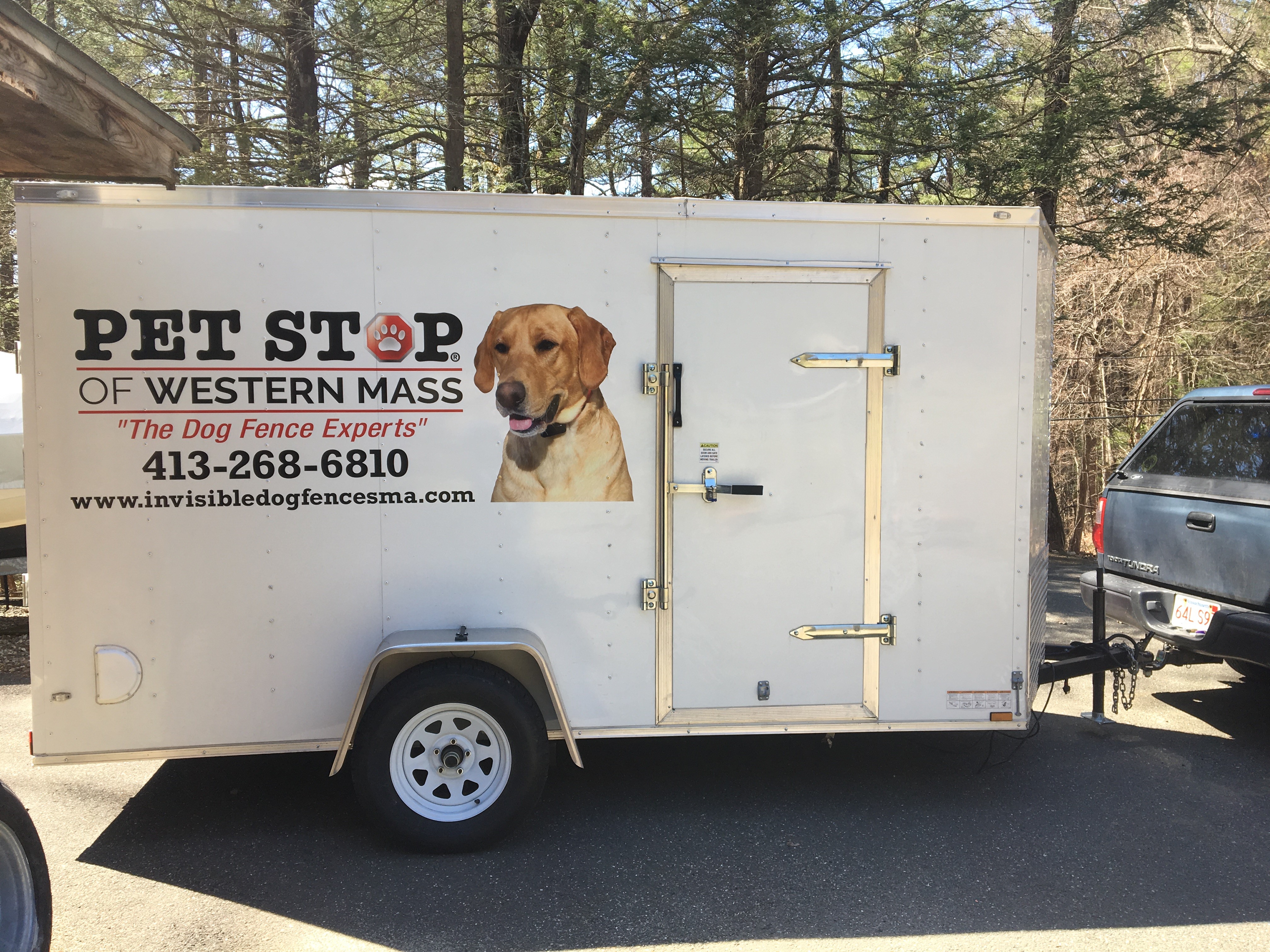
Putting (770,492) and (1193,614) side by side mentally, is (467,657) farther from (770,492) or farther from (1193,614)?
(1193,614)

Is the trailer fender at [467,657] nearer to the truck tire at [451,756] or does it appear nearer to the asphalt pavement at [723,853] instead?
the truck tire at [451,756]

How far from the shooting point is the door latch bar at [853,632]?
3.75 meters

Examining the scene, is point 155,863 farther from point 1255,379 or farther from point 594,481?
point 1255,379

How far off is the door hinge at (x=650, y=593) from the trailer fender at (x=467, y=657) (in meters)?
0.47

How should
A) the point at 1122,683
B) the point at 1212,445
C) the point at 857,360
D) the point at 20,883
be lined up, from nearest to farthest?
the point at 20,883 → the point at 857,360 → the point at 1122,683 → the point at 1212,445

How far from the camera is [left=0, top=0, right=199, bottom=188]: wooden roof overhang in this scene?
99.7 inches

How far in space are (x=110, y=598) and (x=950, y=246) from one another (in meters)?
3.74

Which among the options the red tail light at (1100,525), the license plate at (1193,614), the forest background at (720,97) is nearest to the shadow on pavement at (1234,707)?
the license plate at (1193,614)

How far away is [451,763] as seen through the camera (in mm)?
3510

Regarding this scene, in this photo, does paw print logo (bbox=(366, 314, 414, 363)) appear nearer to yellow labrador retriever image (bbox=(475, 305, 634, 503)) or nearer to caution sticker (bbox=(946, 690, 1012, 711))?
yellow labrador retriever image (bbox=(475, 305, 634, 503))

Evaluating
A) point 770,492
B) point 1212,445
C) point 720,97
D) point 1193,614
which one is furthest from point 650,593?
point 720,97

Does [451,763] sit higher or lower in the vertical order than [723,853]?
higher

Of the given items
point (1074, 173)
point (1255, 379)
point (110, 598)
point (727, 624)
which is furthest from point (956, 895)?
point (1255, 379)

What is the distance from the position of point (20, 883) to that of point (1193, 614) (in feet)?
17.1
